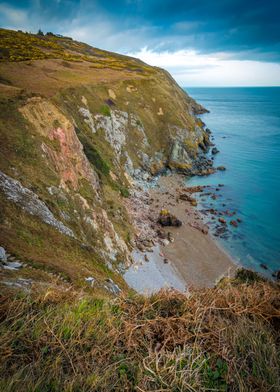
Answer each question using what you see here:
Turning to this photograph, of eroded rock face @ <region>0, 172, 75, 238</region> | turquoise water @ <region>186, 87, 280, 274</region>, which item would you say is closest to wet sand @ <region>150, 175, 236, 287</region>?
turquoise water @ <region>186, 87, 280, 274</region>

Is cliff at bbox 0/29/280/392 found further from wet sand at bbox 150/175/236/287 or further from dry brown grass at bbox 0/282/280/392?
wet sand at bbox 150/175/236/287

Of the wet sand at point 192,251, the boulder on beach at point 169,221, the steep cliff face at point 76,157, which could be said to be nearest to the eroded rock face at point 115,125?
the steep cliff face at point 76,157

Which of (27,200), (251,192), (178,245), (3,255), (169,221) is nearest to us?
(3,255)

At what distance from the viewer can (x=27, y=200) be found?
1798 cm

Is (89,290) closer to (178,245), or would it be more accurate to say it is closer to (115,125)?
(178,245)

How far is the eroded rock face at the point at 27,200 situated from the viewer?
17.2 m

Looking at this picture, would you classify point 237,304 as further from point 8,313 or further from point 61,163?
point 61,163

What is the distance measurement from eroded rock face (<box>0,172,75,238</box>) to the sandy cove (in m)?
10.4

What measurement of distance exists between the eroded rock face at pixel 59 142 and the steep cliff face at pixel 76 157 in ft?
0.43

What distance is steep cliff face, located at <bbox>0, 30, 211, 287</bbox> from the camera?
55.5ft

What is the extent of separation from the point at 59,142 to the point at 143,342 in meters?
27.0

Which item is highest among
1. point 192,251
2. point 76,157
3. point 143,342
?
point 143,342

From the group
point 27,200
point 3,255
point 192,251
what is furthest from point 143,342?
point 192,251

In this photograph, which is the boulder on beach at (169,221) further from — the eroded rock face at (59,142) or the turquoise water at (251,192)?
the eroded rock face at (59,142)
